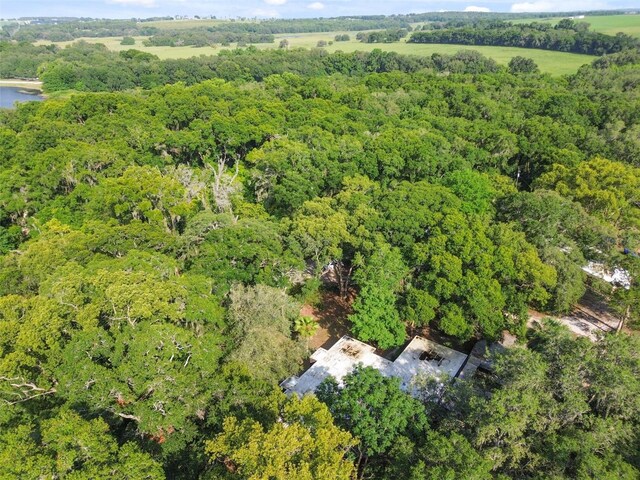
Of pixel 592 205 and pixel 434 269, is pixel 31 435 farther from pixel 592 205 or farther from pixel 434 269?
pixel 592 205

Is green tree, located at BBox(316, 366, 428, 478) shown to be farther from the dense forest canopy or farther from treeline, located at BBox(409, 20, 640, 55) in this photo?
treeline, located at BBox(409, 20, 640, 55)

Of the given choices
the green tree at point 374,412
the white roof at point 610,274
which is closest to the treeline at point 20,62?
the green tree at point 374,412

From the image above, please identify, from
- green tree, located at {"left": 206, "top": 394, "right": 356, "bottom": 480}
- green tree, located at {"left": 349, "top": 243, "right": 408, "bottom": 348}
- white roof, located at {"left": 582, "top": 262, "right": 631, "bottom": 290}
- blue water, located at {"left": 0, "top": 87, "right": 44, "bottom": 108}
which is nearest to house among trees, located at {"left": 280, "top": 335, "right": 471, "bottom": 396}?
green tree, located at {"left": 349, "top": 243, "right": 408, "bottom": 348}

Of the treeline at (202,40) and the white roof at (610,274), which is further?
the treeline at (202,40)

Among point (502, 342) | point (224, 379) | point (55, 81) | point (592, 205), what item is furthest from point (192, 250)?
point (55, 81)

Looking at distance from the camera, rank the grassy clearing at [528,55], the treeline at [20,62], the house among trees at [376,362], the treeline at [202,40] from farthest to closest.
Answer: the treeline at [202,40] → the treeline at [20,62] → the grassy clearing at [528,55] → the house among trees at [376,362]

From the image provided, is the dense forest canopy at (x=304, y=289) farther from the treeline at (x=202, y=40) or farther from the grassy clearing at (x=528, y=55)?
the treeline at (x=202, y=40)

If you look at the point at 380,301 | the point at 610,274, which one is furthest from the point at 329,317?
the point at 610,274
